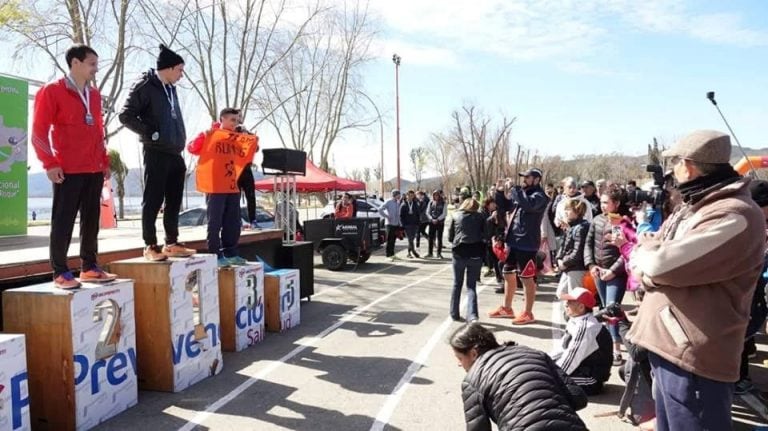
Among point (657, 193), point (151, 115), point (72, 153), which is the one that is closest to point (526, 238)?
point (657, 193)

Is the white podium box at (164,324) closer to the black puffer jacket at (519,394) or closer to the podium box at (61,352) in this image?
the podium box at (61,352)

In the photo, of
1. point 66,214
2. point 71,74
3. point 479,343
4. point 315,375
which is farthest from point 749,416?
point 71,74

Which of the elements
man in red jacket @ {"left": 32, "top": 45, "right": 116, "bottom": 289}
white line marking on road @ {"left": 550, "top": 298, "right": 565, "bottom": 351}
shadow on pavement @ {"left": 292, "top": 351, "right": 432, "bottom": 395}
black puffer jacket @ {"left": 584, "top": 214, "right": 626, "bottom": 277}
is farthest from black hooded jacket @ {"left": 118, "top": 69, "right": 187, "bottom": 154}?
white line marking on road @ {"left": 550, "top": 298, "right": 565, "bottom": 351}

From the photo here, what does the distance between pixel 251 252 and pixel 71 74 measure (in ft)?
12.8

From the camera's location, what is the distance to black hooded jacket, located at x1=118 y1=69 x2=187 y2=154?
16.0 feet

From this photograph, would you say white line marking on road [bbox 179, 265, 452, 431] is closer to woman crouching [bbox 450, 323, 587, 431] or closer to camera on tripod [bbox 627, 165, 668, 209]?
woman crouching [bbox 450, 323, 587, 431]

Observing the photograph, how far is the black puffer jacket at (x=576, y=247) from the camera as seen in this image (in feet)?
19.4

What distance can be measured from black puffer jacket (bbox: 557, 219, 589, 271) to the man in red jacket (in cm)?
443

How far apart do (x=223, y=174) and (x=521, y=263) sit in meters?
3.90

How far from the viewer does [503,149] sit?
49.1 meters

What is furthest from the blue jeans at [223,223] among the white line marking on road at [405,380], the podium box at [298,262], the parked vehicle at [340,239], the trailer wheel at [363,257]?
the trailer wheel at [363,257]

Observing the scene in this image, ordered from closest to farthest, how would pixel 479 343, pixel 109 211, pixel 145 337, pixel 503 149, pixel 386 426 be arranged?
pixel 479 343 < pixel 386 426 < pixel 145 337 < pixel 109 211 < pixel 503 149

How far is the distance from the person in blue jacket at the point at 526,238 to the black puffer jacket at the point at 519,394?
444 cm

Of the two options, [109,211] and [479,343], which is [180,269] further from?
[109,211]
